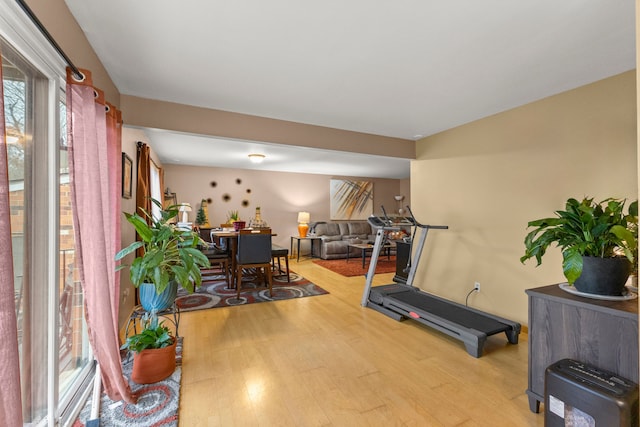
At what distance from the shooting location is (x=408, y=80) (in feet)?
7.61

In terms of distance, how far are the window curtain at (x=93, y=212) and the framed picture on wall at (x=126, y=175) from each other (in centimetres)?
101

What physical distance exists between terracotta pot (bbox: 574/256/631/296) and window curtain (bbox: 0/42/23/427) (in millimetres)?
2536

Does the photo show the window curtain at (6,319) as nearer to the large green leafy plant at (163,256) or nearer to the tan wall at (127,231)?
the large green leafy plant at (163,256)

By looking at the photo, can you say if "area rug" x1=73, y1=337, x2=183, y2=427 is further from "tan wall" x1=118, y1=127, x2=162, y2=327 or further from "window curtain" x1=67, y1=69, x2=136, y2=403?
"tan wall" x1=118, y1=127, x2=162, y2=327

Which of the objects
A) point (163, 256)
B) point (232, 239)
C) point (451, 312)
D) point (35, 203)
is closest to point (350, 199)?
point (232, 239)

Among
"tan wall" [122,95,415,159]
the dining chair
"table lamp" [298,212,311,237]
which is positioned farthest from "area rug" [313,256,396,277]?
"tan wall" [122,95,415,159]

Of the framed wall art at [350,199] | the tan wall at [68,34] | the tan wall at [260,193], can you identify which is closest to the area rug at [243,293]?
the tan wall at [260,193]

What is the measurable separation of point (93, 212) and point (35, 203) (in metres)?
0.27

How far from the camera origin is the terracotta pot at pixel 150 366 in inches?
76.9

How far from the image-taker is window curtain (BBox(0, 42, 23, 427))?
855 millimetres

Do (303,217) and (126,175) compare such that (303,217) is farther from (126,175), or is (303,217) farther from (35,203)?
(35,203)

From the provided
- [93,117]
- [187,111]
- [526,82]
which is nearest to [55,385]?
[93,117]

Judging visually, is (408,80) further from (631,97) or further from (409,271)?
(409,271)

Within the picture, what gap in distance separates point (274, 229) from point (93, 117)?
566cm
